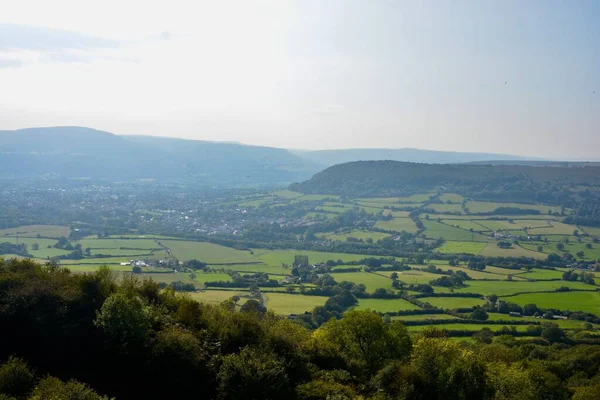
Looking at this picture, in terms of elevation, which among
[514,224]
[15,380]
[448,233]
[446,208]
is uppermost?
[15,380]

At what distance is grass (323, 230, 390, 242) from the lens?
96.1 m

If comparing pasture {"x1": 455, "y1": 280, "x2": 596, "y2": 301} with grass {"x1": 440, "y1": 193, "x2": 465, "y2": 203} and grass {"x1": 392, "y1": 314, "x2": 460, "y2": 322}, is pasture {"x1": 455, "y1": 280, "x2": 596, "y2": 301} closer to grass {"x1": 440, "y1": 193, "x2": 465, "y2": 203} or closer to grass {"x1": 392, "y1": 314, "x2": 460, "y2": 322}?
grass {"x1": 392, "y1": 314, "x2": 460, "y2": 322}

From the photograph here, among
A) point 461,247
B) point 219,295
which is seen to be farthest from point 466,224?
point 219,295

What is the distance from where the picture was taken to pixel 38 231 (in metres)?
82.9

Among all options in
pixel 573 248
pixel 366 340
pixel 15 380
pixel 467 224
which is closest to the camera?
pixel 15 380

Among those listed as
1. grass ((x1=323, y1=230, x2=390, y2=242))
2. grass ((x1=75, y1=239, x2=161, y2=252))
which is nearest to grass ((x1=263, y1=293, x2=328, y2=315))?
grass ((x1=75, y1=239, x2=161, y2=252))

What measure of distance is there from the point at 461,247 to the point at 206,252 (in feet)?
141

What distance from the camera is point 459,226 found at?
4097 inches

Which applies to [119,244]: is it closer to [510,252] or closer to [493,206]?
[510,252]

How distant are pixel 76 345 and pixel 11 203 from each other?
4257 inches

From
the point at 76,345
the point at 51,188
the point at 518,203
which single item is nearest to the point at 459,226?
the point at 518,203

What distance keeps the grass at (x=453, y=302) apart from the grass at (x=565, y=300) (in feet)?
13.6

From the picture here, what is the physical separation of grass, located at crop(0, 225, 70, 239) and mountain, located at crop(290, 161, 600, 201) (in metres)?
86.0

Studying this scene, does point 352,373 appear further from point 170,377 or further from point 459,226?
point 459,226
